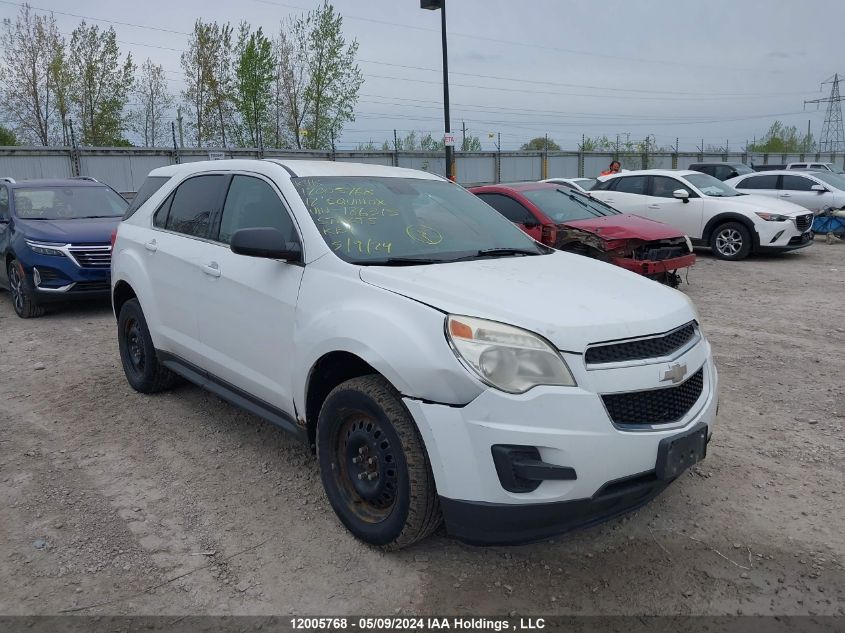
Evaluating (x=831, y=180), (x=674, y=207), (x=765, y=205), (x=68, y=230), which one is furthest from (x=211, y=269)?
(x=831, y=180)

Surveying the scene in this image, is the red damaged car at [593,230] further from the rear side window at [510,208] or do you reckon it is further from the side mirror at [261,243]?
the side mirror at [261,243]

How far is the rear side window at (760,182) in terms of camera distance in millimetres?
16594

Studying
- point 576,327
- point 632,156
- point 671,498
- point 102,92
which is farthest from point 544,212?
point 632,156

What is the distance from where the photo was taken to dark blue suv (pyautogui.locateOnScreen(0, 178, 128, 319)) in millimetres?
8133

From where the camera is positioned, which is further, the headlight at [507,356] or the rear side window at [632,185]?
the rear side window at [632,185]

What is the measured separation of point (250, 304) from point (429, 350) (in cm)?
142

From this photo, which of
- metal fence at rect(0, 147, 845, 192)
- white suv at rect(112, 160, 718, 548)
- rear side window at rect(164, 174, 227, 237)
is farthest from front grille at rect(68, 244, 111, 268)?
metal fence at rect(0, 147, 845, 192)

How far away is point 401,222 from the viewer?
3.86 metres

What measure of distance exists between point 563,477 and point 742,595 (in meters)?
0.98

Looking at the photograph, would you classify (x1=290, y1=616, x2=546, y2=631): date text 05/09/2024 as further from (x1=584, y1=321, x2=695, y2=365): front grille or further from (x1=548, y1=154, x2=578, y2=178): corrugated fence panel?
(x1=548, y1=154, x2=578, y2=178): corrugated fence panel

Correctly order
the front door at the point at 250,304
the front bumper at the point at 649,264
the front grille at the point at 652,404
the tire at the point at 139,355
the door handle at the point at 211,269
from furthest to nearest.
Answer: the front bumper at the point at 649,264 → the tire at the point at 139,355 → the door handle at the point at 211,269 → the front door at the point at 250,304 → the front grille at the point at 652,404

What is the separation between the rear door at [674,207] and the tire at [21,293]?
10.2 metres

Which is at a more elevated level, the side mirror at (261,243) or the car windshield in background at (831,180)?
the side mirror at (261,243)

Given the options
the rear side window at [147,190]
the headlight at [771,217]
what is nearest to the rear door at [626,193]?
the headlight at [771,217]
